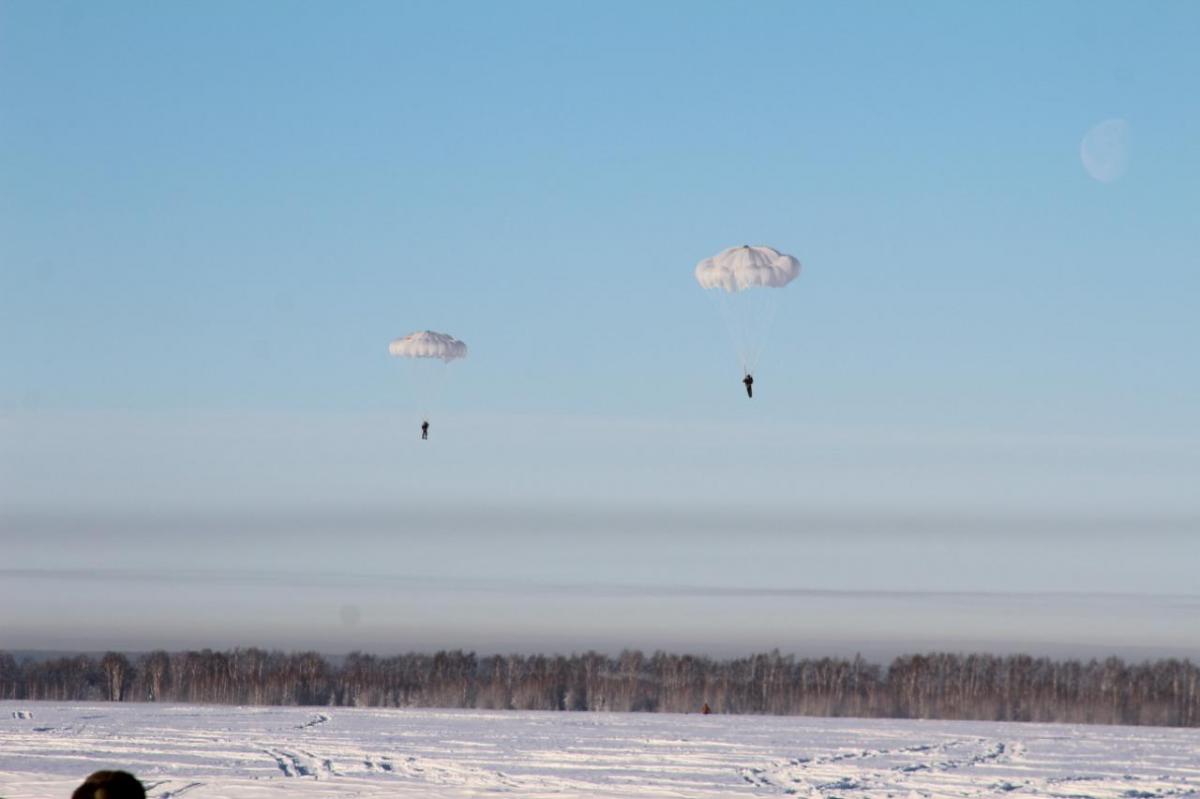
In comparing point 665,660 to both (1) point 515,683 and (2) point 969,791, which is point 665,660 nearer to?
(1) point 515,683

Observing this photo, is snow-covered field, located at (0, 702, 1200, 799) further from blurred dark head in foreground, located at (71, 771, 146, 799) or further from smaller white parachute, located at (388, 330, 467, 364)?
blurred dark head in foreground, located at (71, 771, 146, 799)

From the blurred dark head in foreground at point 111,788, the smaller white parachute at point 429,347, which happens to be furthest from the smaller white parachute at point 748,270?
the blurred dark head in foreground at point 111,788

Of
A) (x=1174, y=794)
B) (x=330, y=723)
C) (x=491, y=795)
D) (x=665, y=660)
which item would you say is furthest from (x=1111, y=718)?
(x=491, y=795)

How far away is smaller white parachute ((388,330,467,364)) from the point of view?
46.4 metres

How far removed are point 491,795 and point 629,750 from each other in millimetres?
13387

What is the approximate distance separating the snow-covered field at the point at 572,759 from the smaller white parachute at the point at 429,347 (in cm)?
1158

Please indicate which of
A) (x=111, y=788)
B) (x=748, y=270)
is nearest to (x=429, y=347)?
(x=748, y=270)

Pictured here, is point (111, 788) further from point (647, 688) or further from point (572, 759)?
point (647, 688)

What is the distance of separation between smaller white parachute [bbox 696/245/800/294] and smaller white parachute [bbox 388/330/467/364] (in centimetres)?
1048

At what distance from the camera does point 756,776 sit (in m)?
32.1

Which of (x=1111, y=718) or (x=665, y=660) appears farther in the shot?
(x=665, y=660)

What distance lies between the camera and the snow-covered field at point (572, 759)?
28875 mm

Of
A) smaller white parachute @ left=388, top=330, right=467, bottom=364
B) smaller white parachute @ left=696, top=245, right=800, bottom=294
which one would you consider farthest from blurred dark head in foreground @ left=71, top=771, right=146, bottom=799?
smaller white parachute @ left=388, top=330, right=467, bottom=364

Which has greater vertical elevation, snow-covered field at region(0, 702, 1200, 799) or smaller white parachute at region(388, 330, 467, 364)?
smaller white parachute at region(388, 330, 467, 364)
